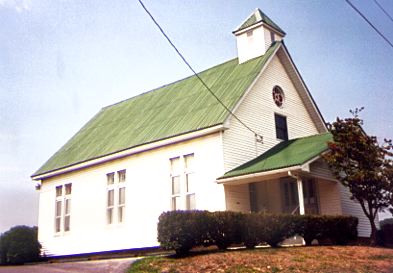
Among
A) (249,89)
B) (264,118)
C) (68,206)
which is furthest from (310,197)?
(68,206)

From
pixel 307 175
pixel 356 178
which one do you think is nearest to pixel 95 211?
pixel 307 175

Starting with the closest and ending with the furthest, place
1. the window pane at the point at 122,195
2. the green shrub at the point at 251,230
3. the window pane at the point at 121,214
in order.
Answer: the green shrub at the point at 251,230, the window pane at the point at 121,214, the window pane at the point at 122,195

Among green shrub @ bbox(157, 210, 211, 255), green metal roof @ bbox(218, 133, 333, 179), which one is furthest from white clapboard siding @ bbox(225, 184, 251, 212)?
green shrub @ bbox(157, 210, 211, 255)

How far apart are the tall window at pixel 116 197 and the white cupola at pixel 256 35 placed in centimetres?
876

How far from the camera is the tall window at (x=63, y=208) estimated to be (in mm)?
27391

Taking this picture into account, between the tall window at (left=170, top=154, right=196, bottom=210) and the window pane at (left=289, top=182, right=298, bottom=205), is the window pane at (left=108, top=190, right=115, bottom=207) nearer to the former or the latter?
the tall window at (left=170, top=154, right=196, bottom=210)

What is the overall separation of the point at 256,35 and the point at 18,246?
16321 mm

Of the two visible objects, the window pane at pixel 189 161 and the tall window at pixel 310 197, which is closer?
the window pane at pixel 189 161

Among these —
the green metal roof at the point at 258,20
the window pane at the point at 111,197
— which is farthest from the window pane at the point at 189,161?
the green metal roof at the point at 258,20

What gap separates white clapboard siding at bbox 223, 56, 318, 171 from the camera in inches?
822

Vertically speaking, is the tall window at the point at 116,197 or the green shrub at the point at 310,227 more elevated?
the tall window at the point at 116,197

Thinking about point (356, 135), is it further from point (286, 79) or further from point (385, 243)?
point (286, 79)

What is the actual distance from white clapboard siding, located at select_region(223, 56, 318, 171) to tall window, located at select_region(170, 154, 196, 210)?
1953 millimetres

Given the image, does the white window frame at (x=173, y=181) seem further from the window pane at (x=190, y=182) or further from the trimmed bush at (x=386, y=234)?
the trimmed bush at (x=386, y=234)
